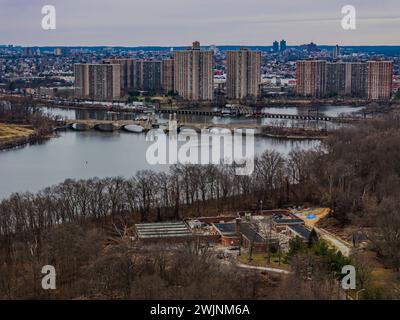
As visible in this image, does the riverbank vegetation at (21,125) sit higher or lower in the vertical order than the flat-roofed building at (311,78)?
lower

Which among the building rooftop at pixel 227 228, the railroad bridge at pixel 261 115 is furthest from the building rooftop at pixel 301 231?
the railroad bridge at pixel 261 115

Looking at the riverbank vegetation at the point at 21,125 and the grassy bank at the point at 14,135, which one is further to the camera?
the riverbank vegetation at the point at 21,125

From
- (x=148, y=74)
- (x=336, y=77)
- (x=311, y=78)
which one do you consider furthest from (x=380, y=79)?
(x=148, y=74)

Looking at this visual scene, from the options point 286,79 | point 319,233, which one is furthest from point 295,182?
point 286,79

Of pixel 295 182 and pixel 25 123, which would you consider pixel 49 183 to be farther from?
pixel 25 123

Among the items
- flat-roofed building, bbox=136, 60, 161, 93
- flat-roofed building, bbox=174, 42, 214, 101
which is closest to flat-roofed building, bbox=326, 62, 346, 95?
flat-roofed building, bbox=174, 42, 214, 101

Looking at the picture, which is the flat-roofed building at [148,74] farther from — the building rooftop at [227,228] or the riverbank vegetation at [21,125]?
the building rooftop at [227,228]

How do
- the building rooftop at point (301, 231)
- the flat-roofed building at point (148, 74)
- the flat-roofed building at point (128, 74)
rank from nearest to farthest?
1. the building rooftop at point (301, 231)
2. the flat-roofed building at point (128, 74)
3. the flat-roofed building at point (148, 74)

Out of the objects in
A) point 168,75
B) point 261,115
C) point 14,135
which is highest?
point 168,75

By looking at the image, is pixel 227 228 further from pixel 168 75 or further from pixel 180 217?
pixel 168 75
